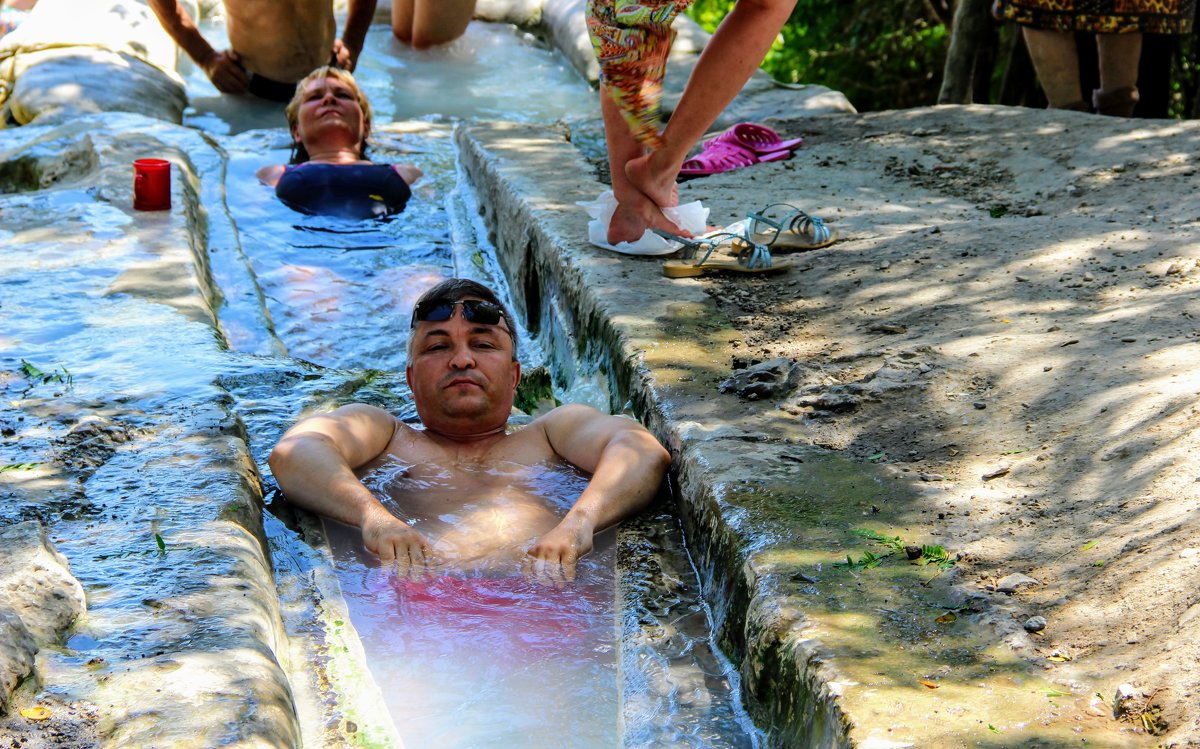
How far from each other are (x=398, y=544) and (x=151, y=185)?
2.89 metres

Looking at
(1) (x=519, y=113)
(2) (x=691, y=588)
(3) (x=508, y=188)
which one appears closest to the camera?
(2) (x=691, y=588)

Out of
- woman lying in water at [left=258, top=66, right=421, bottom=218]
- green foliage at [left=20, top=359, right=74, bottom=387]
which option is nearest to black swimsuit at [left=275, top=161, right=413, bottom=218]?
woman lying in water at [left=258, top=66, right=421, bottom=218]

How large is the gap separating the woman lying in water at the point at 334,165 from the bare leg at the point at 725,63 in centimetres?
240

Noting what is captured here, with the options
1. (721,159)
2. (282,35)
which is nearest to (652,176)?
(721,159)

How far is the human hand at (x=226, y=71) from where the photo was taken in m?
8.27

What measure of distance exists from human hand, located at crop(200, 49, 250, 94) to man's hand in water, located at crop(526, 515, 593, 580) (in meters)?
6.08

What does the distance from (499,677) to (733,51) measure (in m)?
2.39

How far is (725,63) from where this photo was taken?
4.25 m

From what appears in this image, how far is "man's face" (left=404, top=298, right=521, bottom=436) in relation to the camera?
373cm

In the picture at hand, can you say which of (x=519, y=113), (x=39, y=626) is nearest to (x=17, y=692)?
(x=39, y=626)

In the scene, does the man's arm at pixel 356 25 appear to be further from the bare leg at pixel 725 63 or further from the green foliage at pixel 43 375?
the green foliage at pixel 43 375

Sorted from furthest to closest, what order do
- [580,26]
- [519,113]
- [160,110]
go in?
[580,26]
[519,113]
[160,110]

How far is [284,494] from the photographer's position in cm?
338

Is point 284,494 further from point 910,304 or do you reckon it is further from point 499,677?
point 910,304
